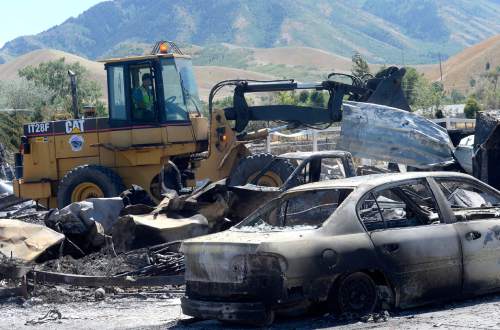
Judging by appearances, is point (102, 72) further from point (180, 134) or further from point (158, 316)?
point (158, 316)

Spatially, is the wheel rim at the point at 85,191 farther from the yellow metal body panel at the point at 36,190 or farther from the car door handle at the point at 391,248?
the car door handle at the point at 391,248

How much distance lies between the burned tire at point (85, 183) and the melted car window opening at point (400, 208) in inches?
368

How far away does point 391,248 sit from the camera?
9375 millimetres

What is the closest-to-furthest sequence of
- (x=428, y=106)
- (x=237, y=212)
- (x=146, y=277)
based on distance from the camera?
(x=146, y=277) < (x=237, y=212) < (x=428, y=106)

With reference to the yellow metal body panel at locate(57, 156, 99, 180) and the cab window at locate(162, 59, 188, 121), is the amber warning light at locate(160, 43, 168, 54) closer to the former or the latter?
the cab window at locate(162, 59, 188, 121)

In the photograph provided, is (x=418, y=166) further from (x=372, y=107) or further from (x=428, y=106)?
(x=428, y=106)

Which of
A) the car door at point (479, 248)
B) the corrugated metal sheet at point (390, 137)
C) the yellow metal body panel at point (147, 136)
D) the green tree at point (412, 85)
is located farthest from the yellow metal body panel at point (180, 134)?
the green tree at point (412, 85)

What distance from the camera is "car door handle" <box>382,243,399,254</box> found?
30.7 ft

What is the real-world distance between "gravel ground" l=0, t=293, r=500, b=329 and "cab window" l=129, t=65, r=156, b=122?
7.24 m

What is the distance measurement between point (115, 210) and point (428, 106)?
42.1 metres

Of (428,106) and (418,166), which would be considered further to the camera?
(428,106)

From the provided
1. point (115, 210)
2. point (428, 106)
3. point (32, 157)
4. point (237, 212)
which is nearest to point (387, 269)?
point (237, 212)

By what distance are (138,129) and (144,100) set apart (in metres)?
0.57

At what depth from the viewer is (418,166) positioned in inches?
707
